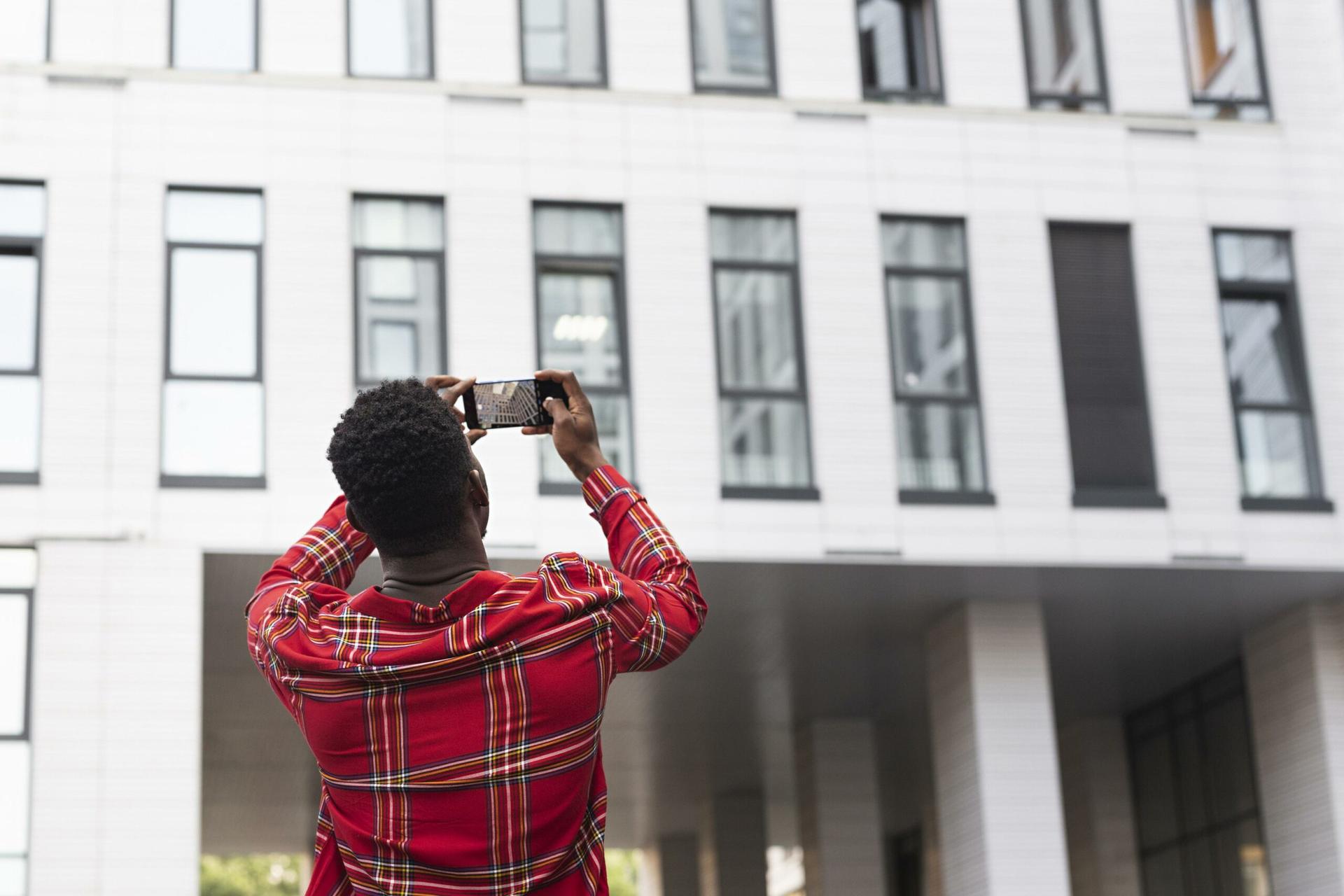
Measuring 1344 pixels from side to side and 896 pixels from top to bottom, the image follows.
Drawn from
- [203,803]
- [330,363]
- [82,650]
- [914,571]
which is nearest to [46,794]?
[82,650]

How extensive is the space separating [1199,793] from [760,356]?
853 centimetres

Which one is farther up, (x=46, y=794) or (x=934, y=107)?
(x=934, y=107)

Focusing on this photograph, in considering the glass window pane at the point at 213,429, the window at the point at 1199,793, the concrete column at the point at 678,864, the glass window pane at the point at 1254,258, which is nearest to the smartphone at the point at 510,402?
the glass window pane at the point at 213,429

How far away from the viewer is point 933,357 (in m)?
18.8

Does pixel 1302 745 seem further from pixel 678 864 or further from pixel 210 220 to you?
pixel 678 864

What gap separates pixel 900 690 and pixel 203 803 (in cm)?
1124

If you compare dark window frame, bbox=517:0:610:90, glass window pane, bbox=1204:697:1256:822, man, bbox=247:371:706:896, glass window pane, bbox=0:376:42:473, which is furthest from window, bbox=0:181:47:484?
man, bbox=247:371:706:896

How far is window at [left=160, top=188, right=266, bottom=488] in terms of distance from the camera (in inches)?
670

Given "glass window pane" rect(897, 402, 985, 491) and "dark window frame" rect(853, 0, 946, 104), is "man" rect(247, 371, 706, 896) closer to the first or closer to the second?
"glass window pane" rect(897, 402, 985, 491)

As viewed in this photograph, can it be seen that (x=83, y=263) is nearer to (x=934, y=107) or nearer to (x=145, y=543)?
(x=145, y=543)

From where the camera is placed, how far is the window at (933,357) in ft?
60.4

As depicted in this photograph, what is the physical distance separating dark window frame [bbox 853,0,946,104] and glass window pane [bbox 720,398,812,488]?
131 inches

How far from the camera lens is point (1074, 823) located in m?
25.1

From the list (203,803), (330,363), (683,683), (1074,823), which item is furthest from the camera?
(203,803)
